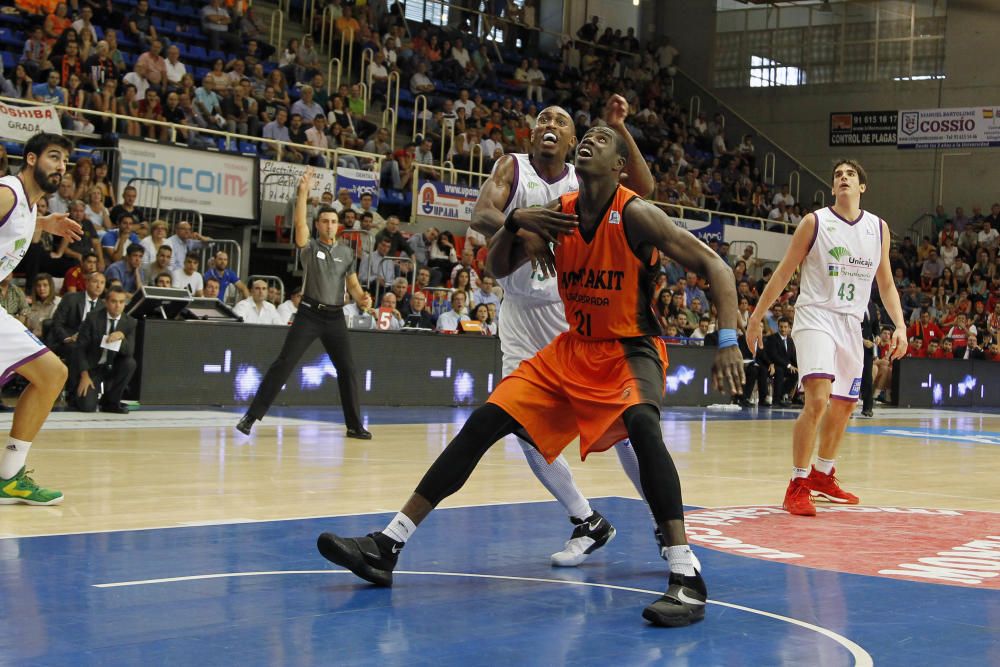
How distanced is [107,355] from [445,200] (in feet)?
31.2

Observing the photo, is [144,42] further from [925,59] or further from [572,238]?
[925,59]

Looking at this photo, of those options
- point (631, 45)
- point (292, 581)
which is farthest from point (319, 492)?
point (631, 45)

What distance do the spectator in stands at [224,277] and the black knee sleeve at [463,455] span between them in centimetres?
1103

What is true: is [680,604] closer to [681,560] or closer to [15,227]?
[681,560]

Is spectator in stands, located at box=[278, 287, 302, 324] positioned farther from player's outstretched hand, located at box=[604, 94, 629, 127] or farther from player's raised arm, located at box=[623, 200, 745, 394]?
player's raised arm, located at box=[623, 200, 745, 394]

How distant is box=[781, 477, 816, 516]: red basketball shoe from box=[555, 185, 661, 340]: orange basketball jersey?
273 centimetres

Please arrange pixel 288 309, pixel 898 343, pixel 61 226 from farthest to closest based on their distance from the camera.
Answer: pixel 288 309 < pixel 898 343 < pixel 61 226

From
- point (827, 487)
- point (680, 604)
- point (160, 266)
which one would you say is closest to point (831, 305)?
point (827, 487)

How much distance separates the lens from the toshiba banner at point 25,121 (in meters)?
15.5

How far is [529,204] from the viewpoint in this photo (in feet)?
19.5

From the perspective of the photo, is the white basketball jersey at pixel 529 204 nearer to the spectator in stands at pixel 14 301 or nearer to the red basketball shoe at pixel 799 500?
the red basketball shoe at pixel 799 500

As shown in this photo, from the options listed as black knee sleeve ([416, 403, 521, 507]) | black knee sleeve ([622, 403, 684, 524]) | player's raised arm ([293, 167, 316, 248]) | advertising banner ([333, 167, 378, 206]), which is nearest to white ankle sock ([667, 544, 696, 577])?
black knee sleeve ([622, 403, 684, 524])

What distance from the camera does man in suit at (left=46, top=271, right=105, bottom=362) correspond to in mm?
12719

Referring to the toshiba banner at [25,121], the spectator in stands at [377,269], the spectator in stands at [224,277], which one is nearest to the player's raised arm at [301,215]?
the spectator in stands at [224,277]
